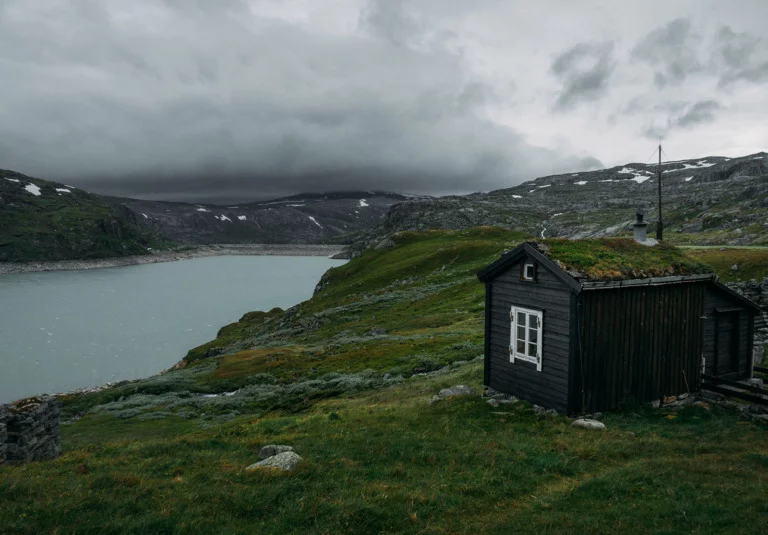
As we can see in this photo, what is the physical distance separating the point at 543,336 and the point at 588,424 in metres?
3.55

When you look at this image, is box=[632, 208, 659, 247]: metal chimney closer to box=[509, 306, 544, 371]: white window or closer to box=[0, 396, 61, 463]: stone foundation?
box=[509, 306, 544, 371]: white window

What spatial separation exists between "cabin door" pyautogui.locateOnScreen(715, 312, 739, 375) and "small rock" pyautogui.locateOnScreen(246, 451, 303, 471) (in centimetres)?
1921

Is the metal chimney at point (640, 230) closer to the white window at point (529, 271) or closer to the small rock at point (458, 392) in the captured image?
the white window at point (529, 271)

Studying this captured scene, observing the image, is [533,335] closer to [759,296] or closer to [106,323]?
[759,296]

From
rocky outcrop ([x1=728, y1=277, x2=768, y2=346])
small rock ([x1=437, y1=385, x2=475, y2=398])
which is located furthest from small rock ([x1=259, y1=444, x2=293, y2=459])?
rocky outcrop ([x1=728, y1=277, x2=768, y2=346])

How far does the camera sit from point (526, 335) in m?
19.4

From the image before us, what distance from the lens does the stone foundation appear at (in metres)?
15.4

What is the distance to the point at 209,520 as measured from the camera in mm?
9344

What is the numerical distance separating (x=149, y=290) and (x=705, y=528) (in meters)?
162

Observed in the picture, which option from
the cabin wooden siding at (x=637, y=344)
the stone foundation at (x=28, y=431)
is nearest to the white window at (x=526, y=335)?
the cabin wooden siding at (x=637, y=344)

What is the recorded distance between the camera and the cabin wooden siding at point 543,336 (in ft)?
58.1

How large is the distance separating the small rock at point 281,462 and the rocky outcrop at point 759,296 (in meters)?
29.4

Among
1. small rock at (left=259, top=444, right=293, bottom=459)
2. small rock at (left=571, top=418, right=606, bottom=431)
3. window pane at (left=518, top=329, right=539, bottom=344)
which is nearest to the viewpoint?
small rock at (left=259, top=444, right=293, bottom=459)

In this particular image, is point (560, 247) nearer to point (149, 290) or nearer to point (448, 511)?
point (448, 511)
